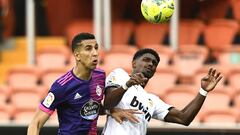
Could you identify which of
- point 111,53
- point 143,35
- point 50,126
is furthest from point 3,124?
point 143,35

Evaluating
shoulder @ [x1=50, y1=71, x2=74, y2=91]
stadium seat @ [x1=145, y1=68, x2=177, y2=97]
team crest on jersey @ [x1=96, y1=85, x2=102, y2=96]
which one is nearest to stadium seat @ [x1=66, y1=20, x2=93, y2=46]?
stadium seat @ [x1=145, y1=68, x2=177, y2=97]

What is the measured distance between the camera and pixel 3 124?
411 inches

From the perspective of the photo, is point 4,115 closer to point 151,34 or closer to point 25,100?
point 25,100

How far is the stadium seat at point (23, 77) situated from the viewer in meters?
13.6

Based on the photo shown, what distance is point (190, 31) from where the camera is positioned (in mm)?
14539

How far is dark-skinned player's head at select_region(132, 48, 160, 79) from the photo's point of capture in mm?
7949

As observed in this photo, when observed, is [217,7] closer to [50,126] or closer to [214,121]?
[214,121]

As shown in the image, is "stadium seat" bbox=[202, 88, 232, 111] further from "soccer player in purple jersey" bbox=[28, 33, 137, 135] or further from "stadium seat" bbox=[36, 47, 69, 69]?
"soccer player in purple jersey" bbox=[28, 33, 137, 135]

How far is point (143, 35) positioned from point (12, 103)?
2.56 metres

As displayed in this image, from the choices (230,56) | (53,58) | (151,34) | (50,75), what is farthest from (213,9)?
(50,75)

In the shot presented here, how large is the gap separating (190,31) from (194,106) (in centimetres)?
640

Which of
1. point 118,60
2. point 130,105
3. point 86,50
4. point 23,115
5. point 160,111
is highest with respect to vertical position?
point 86,50

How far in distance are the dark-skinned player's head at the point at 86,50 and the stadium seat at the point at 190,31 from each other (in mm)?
6712

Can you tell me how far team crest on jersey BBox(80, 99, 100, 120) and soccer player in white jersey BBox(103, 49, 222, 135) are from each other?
105 mm
